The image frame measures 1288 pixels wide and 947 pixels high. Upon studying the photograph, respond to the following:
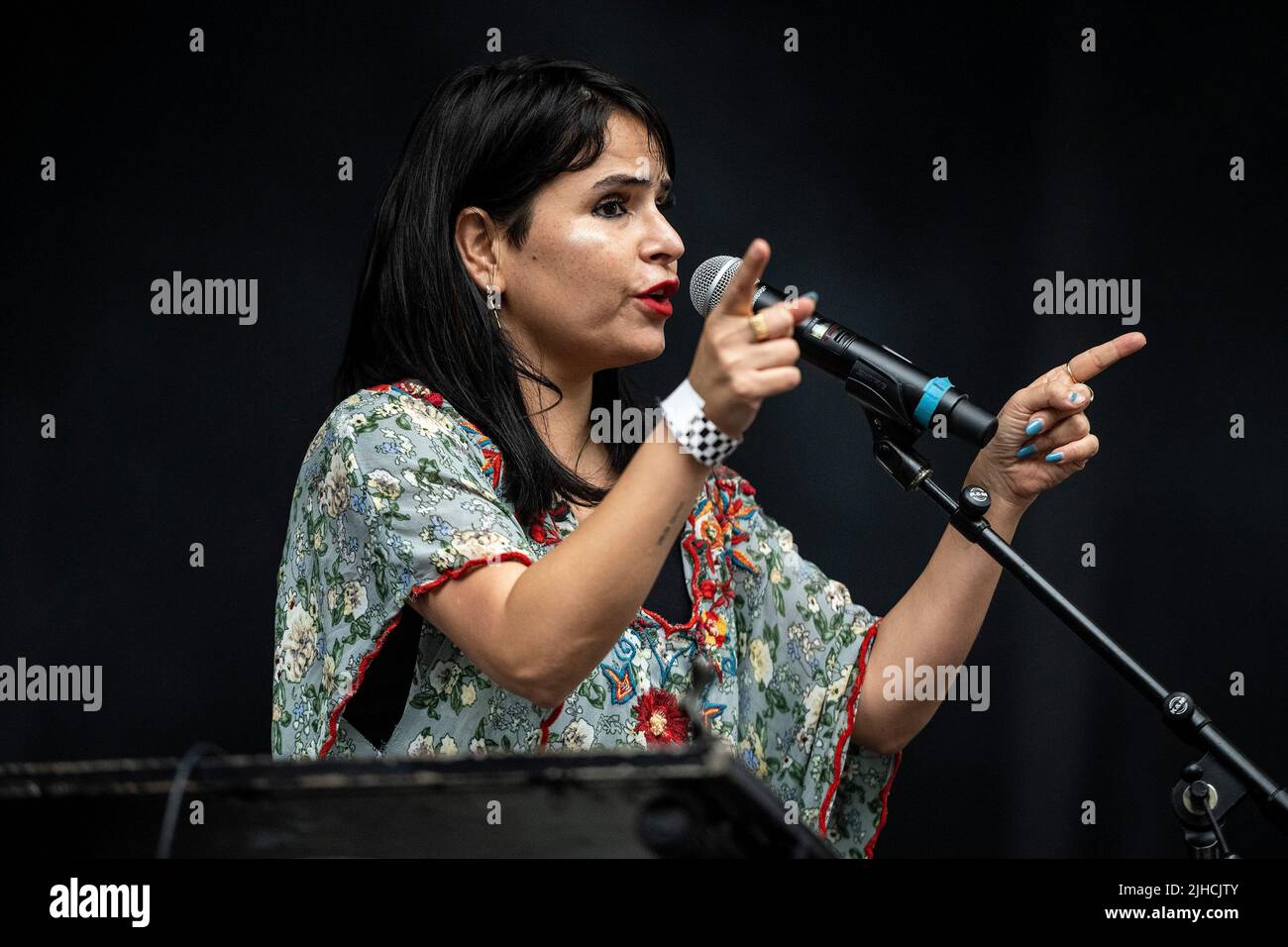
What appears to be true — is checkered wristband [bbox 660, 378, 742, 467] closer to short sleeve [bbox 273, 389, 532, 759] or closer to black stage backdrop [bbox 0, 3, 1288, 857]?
short sleeve [bbox 273, 389, 532, 759]

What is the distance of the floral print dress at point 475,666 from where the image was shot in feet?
5.05

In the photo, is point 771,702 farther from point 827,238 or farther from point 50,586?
point 50,586

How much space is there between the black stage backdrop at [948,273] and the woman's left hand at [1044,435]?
2.83ft

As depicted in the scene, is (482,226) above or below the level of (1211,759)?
above

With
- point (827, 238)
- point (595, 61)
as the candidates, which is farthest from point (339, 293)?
point (827, 238)

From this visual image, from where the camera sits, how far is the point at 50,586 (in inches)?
90.9

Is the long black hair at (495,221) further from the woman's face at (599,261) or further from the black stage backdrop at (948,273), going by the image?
the black stage backdrop at (948,273)

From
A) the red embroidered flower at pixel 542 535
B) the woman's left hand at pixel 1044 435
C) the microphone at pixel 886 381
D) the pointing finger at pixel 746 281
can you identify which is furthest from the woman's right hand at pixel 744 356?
the red embroidered flower at pixel 542 535

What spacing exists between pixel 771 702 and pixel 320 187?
1.19m

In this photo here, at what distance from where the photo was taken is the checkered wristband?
4.08 ft

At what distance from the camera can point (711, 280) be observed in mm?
1624

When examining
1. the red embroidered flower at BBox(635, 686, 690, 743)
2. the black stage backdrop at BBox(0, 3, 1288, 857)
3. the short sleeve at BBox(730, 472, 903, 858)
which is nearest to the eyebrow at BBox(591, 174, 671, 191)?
the short sleeve at BBox(730, 472, 903, 858)
